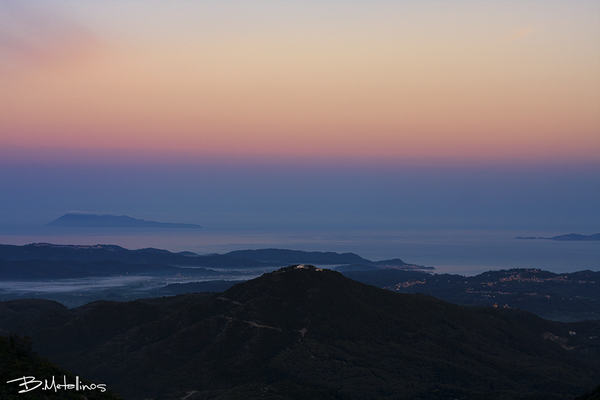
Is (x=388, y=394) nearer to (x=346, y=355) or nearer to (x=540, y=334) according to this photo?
(x=346, y=355)

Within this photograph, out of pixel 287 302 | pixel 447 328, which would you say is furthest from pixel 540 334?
pixel 287 302

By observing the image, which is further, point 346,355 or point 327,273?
point 327,273

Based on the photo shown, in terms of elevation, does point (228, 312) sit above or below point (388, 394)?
above
